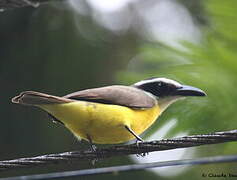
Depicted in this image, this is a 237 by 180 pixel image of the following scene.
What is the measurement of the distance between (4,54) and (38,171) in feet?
3.19

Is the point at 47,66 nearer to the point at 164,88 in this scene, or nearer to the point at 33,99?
the point at 164,88

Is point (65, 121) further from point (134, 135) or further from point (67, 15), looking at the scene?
point (67, 15)

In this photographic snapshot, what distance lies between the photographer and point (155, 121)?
141 inches

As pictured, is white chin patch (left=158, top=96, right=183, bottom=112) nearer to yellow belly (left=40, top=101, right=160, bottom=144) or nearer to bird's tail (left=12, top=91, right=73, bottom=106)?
yellow belly (left=40, top=101, right=160, bottom=144)

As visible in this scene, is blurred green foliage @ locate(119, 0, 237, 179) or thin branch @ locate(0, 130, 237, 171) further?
A: blurred green foliage @ locate(119, 0, 237, 179)

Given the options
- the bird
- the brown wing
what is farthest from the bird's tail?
the brown wing

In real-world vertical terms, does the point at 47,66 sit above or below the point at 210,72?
above

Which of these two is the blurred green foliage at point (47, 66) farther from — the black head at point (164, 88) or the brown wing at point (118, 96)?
the brown wing at point (118, 96)

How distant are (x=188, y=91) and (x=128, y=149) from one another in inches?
23.1

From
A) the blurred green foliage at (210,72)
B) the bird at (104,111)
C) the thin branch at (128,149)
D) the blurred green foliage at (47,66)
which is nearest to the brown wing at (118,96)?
the bird at (104,111)

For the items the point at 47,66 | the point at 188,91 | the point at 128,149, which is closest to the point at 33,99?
the point at 128,149

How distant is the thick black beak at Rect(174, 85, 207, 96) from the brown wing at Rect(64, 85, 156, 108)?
0.50 feet

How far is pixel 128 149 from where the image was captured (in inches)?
115

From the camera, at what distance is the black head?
3.39 m
